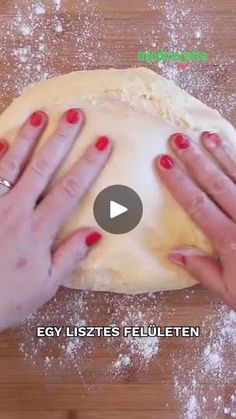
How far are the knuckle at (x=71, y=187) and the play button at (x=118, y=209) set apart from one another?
0.14 feet

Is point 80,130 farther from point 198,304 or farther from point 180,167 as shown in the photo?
point 198,304

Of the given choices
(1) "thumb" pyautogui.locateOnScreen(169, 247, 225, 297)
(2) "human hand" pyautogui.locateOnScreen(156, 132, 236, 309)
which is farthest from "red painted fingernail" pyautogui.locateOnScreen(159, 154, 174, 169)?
(1) "thumb" pyautogui.locateOnScreen(169, 247, 225, 297)

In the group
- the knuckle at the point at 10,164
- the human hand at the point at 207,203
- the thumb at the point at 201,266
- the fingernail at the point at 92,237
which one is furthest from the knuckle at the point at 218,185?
the knuckle at the point at 10,164

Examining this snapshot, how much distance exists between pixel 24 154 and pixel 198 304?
415 mm

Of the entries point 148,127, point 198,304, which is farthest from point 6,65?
point 198,304

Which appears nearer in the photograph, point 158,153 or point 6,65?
point 158,153

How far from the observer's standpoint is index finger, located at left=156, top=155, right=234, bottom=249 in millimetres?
1001

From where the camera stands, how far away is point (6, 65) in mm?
1117

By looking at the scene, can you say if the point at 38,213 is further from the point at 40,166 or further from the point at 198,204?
the point at 198,204

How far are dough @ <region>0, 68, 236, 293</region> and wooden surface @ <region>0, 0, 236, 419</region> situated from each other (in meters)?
0.09

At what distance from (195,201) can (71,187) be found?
206 mm

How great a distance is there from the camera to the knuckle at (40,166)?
3.24 feet

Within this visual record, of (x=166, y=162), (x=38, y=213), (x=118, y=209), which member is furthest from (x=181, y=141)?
(x=38, y=213)
